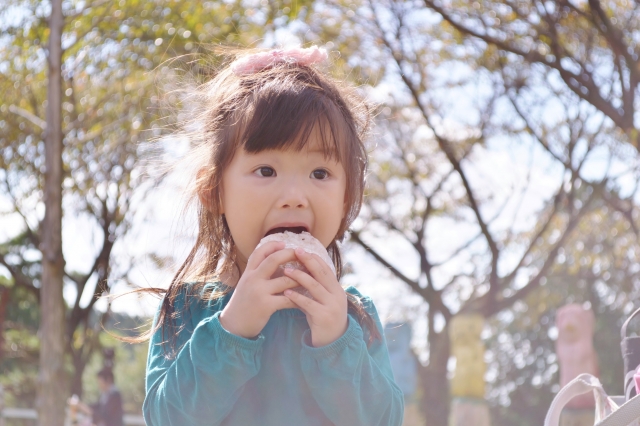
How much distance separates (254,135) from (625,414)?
37.0 inches

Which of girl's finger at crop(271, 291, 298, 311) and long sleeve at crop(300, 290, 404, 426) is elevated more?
girl's finger at crop(271, 291, 298, 311)

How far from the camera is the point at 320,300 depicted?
1.44 m

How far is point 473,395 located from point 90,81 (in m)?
6.77

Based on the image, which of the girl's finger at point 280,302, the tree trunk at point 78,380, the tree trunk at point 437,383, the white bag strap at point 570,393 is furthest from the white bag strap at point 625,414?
the tree trunk at point 78,380

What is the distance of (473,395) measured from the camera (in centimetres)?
1015

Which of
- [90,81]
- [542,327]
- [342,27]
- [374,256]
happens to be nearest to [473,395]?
[374,256]

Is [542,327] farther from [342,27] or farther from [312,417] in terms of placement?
[312,417]

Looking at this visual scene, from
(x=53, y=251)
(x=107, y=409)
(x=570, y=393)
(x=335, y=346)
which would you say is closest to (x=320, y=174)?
(x=335, y=346)

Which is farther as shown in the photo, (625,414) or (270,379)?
(270,379)

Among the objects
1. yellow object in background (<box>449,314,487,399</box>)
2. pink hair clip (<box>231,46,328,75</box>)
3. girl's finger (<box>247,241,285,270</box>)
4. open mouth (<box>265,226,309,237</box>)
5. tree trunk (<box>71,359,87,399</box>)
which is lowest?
girl's finger (<box>247,241,285,270</box>)

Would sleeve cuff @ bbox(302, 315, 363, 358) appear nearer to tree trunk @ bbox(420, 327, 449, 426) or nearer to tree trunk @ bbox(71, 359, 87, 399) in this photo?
tree trunk @ bbox(420, 327, 449, 426)

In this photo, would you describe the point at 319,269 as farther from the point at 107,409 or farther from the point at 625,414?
the point at 107,409

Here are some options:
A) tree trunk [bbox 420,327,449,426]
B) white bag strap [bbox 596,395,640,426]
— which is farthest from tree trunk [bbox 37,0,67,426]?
white bag strap [bbox 596,395,640,426]

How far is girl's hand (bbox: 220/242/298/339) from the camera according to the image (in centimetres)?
142
